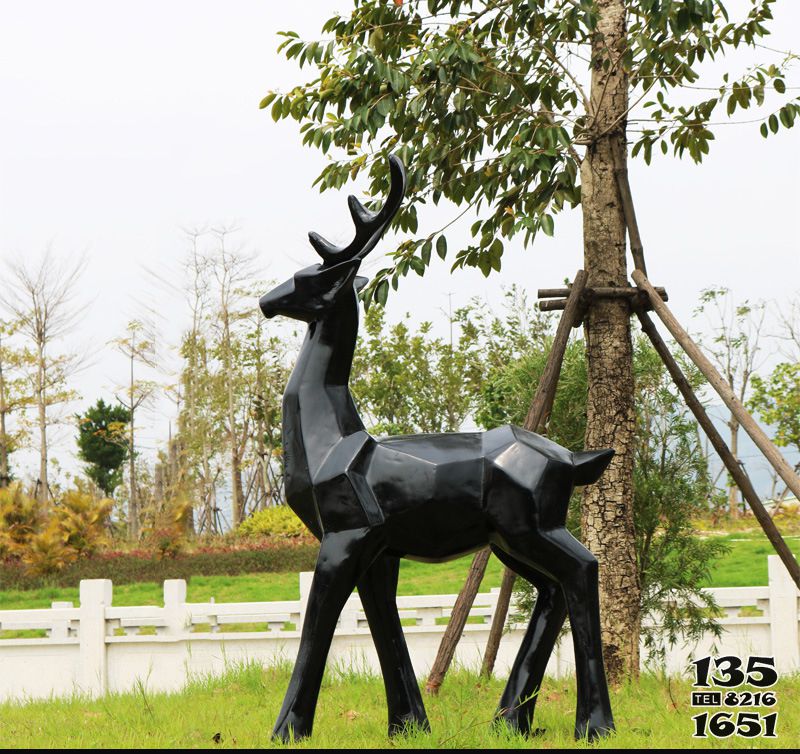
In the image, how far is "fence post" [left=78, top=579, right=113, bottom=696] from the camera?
8477 millimetres

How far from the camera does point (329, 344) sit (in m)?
4.22

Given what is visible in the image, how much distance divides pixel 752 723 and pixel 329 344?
7.59 ft

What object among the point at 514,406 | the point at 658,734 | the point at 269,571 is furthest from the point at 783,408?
the point at 658,734

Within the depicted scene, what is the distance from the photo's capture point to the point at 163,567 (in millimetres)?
15789

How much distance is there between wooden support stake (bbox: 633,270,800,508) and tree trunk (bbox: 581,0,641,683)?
45 centimetres

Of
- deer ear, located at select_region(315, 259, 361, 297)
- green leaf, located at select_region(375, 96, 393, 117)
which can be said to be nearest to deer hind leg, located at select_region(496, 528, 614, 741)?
deer ear, located at select_region(315, 259, 361, 297)

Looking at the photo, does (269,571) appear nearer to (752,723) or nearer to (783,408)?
(783,408)

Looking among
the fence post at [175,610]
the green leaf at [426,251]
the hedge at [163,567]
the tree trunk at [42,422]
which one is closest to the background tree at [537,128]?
the green leaf at [426,251]

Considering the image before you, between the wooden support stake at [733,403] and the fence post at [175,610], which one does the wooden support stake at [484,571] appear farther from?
the fence post at [175,610]

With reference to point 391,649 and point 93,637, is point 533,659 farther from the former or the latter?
point 93,637

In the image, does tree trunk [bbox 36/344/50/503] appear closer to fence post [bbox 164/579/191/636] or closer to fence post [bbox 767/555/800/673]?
fence post [bbox 164/579/191/636]

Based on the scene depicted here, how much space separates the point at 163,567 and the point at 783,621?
10.9 metres

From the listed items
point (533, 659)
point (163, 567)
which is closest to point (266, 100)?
point (533, 659)

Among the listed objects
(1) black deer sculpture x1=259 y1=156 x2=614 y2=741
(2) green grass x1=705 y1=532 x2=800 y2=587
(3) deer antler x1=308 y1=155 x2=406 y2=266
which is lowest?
(2) green grass x1=705 y1=532 x2=800 y2=587
